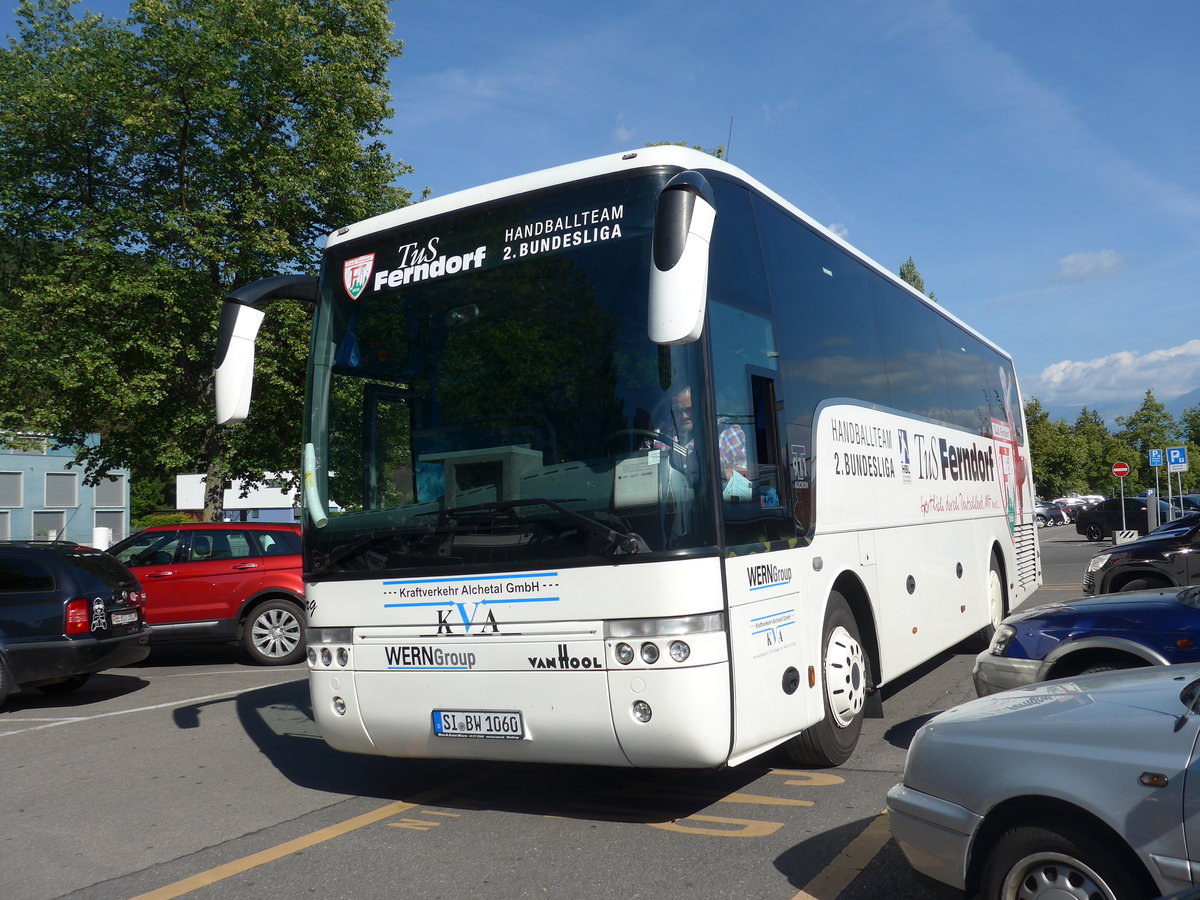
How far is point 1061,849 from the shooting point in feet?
10.5

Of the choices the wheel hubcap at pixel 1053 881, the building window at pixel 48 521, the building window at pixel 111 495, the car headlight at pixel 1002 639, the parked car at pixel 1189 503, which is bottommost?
the wheel hubcap at pixel 1053 881

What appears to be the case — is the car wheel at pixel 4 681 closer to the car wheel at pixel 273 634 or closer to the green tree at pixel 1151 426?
the car wheel at pixel 273 634

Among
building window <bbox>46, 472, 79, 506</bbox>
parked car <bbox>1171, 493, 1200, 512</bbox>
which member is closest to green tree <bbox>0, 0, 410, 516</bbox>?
parked car <bbox>1171, 493, 1200, 512</bbox>

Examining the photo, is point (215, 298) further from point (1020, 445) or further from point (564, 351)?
point (564, 351)

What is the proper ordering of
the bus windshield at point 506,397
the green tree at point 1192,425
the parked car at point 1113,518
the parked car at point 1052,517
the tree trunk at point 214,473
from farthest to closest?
the green tree at point 1192,425
the parked car at point 1052,517
the parked car at point 1113,518
the tree trunk at point 214,473
the bus windshield at point 506,397

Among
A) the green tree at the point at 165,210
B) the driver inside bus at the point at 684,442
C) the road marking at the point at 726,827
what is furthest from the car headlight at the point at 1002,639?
the green tree at the point at 165,210

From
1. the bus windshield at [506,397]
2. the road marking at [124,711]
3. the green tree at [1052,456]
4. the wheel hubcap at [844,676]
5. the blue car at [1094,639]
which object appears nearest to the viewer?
the bus windshield at [506,397]

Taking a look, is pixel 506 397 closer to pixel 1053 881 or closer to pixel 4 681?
pixel 1053 881

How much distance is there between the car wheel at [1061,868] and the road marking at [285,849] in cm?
318

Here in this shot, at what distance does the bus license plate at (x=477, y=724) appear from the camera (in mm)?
5273

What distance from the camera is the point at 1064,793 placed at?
317cm

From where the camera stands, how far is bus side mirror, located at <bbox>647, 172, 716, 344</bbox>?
4.39m

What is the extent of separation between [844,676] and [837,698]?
14cm

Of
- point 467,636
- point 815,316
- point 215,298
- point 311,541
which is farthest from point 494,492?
point 215,298
